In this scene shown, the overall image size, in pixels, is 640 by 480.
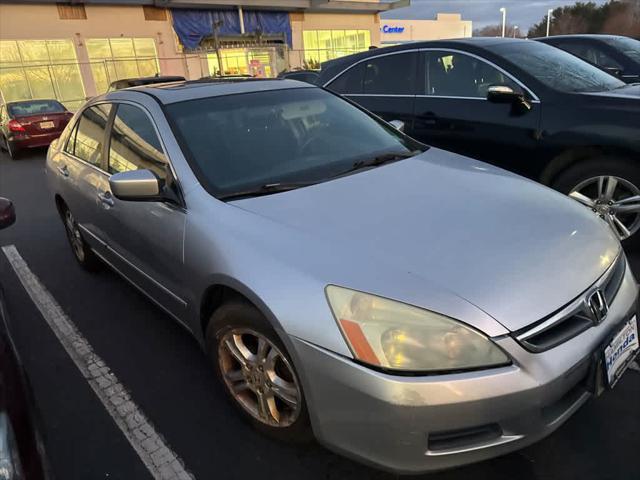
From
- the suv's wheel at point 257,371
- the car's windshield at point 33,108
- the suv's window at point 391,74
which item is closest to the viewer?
the suv's wheel at point 257,371

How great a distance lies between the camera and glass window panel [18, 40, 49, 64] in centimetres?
2075

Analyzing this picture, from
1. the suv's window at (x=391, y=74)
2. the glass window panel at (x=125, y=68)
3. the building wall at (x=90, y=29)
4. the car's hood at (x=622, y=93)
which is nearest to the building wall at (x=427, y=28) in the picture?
the building wall at (x=90, y=29)

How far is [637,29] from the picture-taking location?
1642 inches

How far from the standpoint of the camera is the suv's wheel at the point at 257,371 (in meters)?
1.93

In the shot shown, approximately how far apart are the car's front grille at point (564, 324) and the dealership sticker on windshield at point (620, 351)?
4.5 inches

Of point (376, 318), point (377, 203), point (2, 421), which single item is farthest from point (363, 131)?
point (2, 421)

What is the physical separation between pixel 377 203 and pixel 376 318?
701mm

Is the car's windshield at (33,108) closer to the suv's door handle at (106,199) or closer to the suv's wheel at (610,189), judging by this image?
the suv's door handle at (106,199)

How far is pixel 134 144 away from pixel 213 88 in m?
0.60

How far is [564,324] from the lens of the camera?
1.70 m

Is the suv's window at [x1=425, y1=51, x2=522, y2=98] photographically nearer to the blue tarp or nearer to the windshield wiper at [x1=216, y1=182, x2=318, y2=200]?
the windshield wiper at [x1=216, y1=182, x2=318, y2=200]

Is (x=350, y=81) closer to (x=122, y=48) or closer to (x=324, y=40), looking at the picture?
(x=122, y=48)

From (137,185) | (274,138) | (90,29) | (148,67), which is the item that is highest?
(90,29)

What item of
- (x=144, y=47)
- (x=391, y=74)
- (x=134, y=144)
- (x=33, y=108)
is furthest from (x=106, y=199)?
(x=144, y=47)
